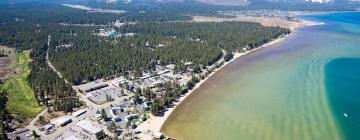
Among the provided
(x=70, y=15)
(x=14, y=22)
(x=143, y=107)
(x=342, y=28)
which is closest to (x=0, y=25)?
(x=14, y=22)

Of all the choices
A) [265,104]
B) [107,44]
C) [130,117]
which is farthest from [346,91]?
[107,44]

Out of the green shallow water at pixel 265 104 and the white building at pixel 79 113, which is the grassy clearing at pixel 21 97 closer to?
the white building at pixel 79 113

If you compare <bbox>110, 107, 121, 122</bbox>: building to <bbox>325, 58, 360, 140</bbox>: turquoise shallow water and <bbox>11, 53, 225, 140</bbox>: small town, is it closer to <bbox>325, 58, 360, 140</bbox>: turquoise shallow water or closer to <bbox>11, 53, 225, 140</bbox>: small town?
<bbox>11, 53, 225, 140</bbox>: small town

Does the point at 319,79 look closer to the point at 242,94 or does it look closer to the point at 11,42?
the point at 242,94

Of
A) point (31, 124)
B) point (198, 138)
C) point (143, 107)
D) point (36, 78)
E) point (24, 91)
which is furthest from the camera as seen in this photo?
point (36, 78)

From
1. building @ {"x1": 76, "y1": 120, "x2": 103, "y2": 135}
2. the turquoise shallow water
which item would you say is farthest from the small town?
the turquoise shallow water

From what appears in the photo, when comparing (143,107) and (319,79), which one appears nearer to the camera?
(143,107)

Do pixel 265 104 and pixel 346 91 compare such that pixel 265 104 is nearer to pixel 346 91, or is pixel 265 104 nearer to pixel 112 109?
pixel 346 91
